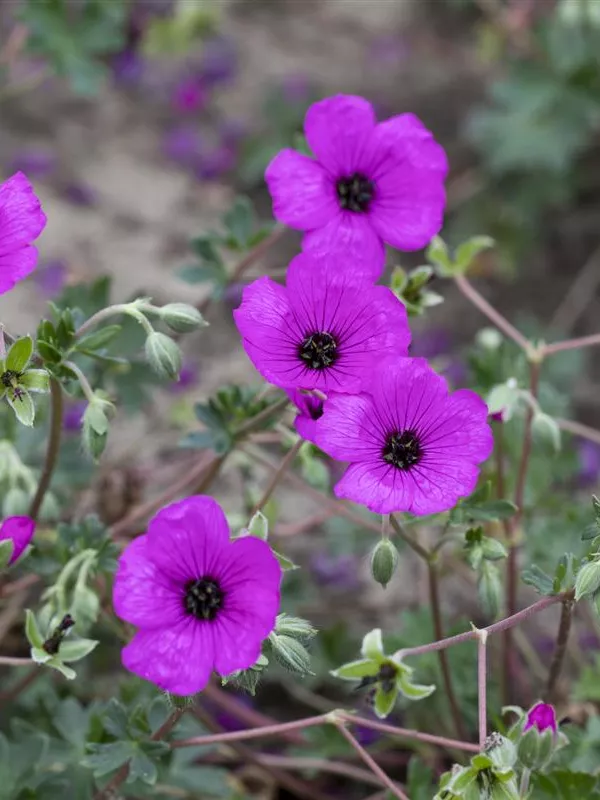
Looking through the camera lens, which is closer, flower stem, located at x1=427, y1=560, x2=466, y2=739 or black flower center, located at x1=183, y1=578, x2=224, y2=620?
black flower center, located at x1=183, y1=578, x2=224, y2=620

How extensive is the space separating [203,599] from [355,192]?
21.8 inches

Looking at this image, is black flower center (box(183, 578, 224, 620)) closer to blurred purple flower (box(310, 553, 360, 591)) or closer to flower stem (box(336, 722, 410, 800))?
flower stem (box(336, 722, 410, 800))

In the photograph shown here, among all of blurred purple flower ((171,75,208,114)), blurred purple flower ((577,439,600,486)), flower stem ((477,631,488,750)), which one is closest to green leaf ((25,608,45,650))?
flower stem ((477,631,488,750))

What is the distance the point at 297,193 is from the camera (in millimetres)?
1255

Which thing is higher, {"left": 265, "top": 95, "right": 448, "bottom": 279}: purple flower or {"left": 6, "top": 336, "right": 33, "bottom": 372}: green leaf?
{"left": 265, "top": 95, "right": 448, "bottom": 279}: purple flower

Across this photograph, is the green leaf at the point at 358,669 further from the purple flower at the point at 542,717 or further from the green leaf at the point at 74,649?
the green leaf at the point at 74,649

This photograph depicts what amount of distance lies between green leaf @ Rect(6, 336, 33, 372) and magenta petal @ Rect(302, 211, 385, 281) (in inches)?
13.7

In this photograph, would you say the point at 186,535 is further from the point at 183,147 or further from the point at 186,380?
the point at 183,147

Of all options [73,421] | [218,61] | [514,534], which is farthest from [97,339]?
[218,61]

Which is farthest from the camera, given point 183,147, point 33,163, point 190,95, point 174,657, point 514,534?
point 190,95

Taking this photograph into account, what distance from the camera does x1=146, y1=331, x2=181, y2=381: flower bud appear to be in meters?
1.19

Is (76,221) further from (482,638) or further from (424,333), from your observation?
(482,638)

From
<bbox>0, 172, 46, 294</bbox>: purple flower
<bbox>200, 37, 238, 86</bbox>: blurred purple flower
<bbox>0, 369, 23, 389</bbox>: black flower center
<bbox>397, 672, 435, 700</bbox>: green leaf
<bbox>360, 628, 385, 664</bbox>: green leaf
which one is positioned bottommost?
<bbox>397, 672, 435, 700</bbox>: green leaf

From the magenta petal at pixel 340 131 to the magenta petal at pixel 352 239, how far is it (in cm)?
7
